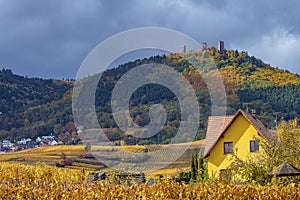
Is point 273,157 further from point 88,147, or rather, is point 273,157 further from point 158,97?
point 158,97

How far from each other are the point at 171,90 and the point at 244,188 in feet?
176

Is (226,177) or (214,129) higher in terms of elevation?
(214,129)

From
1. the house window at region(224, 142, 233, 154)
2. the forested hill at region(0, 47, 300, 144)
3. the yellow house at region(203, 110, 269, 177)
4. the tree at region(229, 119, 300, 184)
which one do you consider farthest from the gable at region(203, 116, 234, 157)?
the forested hill at region(0, 47, 300, 144)

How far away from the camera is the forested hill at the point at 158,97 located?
6506 centimetres

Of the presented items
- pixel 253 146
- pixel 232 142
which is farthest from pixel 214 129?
pixel 253 146

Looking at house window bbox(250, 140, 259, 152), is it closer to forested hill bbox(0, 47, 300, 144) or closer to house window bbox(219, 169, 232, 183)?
house window bbox(219, 169, 232, 183)

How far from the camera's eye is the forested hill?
65.1 m

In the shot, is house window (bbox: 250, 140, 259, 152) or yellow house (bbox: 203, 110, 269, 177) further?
yellow house (bbox: 203, 110, 269, 177)

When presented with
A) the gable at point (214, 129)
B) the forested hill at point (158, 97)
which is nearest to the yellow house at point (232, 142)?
the gable at point (214, 129)

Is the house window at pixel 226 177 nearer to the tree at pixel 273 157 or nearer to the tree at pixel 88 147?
the tree at pixel 273 157

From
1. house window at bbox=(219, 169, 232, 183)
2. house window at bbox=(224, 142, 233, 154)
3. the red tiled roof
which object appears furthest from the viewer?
house window at bbox=(224, 142, 233, 154)

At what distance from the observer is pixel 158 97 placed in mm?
70500

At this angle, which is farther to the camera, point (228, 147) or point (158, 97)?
point (158, 97)

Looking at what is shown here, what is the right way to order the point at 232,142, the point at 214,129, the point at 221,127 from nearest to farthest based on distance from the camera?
the point at 232,142 → the point at 221,127 → the point at 214,129
